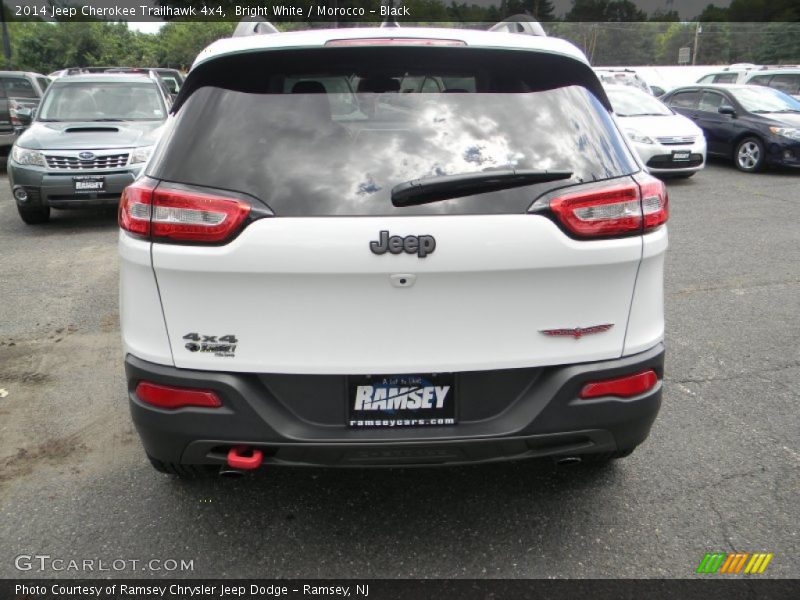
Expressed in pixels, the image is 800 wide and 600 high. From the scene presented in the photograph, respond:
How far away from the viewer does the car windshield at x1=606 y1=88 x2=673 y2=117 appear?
1219cm

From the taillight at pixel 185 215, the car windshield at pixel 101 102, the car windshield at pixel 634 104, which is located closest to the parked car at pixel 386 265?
the taillight at pixel 185 215

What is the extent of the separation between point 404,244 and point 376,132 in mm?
443

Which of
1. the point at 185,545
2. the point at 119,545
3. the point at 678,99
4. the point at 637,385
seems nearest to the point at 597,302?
the point at 637,385

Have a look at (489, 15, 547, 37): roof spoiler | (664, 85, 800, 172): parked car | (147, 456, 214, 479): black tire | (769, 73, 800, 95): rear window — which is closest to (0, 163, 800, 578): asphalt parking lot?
(147, 456, 214, 479): black tire

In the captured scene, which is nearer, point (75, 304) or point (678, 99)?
point (75, 304)

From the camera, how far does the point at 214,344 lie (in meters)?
2.28

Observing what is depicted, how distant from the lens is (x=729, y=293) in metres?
5.79

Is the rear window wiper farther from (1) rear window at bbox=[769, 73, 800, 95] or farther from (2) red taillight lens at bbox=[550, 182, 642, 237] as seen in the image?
(1) rear window at bbox=[769, 73, 800, 95]

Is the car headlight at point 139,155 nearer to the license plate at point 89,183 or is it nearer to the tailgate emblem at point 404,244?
the license plate at point 89,183

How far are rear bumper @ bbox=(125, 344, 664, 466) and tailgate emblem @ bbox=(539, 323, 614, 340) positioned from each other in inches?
4.5

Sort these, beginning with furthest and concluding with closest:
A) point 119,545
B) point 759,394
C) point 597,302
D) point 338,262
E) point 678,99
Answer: point 678,99 → point 759,394 → point 119,545 → point 597,302 → point 338,262

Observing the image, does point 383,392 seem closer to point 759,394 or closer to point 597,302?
point 597,302

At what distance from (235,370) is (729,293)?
4870mm

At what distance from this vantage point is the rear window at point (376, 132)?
2229 millimetres
